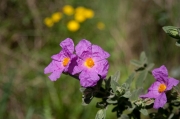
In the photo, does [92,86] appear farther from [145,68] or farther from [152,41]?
[152,41]

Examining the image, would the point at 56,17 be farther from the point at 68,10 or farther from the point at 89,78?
the point at 89,78

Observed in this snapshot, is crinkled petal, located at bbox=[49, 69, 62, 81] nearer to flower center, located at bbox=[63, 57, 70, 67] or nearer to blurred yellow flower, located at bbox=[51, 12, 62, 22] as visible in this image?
flower center, located at bbox=[63, 57, 70, 67]

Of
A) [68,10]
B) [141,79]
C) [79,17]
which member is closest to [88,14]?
[79,17]

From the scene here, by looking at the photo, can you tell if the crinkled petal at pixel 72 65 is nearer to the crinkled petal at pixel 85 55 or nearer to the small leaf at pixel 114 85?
the crinkled petal at pixel 85 55

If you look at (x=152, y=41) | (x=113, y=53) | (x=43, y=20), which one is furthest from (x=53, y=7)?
(x=152, y=41)

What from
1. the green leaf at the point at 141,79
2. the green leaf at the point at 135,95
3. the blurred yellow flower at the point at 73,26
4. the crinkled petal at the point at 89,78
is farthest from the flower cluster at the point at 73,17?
the crinkled petal at the point at 89,78

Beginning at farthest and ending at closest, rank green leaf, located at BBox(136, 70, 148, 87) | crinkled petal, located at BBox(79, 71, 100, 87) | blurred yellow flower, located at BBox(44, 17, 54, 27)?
blurred yellow flower, located at BBox(44, 17, 54, 27)
green leaf, located at BBox(136, 70, 148, 87)
crinkled petal, located at BBox(79, 71, 100, 87)

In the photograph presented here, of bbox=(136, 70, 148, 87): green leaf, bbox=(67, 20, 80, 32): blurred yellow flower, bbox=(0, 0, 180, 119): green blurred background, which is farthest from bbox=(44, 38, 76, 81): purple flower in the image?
bbox=(67, 20, 80, 32): blurred yellow flower
